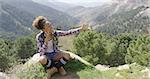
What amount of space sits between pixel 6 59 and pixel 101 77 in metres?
43.2

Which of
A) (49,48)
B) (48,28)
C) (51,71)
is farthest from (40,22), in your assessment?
(51,71)

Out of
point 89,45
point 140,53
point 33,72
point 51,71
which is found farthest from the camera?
point 89,45

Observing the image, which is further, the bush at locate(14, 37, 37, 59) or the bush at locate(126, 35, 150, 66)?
the bush at locate(14, 37, 37, 59)

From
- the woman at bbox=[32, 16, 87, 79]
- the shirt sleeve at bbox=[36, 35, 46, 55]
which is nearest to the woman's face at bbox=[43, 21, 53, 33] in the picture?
the woman at bbox=[32, 16, 87, 79]

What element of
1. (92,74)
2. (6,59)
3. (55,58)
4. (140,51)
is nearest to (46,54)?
(55,58)

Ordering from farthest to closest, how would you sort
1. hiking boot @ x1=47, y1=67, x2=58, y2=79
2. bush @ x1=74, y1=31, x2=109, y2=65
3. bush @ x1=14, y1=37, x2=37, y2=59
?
bush @ x1=14, y1=37, x2=37, y2=59 < bush @ x1=74, y1=31, x2=109, y2=65 < hiking boot @ x1=47, y1=67, x2=58, y2=79

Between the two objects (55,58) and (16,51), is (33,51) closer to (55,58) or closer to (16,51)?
(16,51)

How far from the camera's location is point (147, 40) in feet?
168

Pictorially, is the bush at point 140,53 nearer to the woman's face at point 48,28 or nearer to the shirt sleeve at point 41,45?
the shirt sleeve at point 41,45

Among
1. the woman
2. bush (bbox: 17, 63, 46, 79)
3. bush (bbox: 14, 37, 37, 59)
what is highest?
the woman

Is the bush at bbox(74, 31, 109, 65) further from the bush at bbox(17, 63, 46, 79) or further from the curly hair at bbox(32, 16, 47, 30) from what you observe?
the curly hair at bbox(32, 16, 47, 30)

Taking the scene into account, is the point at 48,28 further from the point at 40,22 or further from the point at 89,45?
the point at 89,45

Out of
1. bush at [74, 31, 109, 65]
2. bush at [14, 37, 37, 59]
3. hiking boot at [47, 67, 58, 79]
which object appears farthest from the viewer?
bush at [14, 37, 37, 59]

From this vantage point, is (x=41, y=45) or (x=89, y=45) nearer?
(x=41, y=45)
